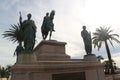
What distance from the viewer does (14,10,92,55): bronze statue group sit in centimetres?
1136

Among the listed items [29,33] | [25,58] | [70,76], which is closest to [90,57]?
[70,76]

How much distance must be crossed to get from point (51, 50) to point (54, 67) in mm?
2139

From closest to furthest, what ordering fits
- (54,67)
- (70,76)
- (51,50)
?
(54,67)
(70,76)
(51,50)

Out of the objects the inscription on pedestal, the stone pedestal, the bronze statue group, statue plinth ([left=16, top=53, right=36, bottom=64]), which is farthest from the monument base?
statue plinth ([left=16, top=53, right=36, bottom=64])

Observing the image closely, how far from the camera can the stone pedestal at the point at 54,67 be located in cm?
1040

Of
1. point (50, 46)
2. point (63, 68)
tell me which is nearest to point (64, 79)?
point (63, 68)

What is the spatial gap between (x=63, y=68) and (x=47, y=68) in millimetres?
1141

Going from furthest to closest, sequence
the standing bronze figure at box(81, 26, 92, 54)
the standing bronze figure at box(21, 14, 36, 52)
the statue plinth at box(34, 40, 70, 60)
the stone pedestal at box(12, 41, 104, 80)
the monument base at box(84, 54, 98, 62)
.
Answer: the standing bronze figure at box(81, 26, 92, 54) → the monument base at box(84, 54, 98, 62) → the statue plinth at box(34, 40, 70, 60) → the standing bronze figure at box(21, 14, 36, 52) → the stone pedestal at box(12, 41, 104, 80)

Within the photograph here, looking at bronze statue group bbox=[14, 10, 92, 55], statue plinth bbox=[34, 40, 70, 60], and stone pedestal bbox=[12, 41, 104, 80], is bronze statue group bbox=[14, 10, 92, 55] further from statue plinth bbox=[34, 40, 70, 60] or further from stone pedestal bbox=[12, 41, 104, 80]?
statue plinth bbox=[34, 40, 70, 60]

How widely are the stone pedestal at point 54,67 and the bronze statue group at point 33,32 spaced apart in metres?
0.68

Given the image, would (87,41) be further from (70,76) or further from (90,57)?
(70,76)

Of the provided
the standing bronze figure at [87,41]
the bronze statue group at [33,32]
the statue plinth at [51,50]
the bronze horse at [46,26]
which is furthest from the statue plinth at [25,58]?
the standing bronze figure at [87,41]

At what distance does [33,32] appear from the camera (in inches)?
463

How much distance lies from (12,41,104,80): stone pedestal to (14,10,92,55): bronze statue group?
679 millimetres
